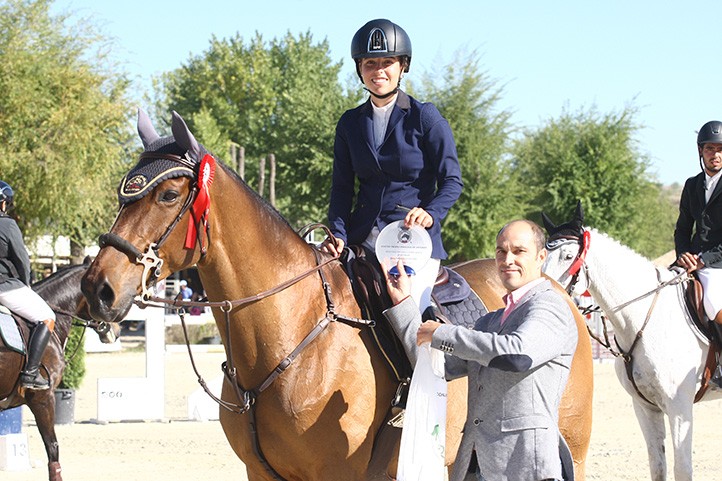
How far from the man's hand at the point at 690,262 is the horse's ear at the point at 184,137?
4971mm

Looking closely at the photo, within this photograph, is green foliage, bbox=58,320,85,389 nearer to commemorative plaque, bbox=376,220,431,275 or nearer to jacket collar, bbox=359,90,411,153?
jacket collar, bbox=359,90,411,153

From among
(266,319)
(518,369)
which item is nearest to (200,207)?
(266,319)

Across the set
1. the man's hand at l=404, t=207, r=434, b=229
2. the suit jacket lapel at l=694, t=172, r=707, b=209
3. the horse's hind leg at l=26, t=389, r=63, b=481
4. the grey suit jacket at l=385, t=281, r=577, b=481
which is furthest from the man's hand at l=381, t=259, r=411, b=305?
the horse's hind leg at l=26, t=389, r=63, b=481

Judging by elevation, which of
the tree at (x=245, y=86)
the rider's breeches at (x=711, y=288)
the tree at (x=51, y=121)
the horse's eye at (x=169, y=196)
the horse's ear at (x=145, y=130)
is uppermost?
the tree at (x=245, y=86)

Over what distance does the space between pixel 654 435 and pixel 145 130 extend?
202 inches

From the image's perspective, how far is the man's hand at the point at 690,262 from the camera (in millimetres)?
7711

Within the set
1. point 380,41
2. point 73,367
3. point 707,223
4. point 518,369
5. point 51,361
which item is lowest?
point 73,367

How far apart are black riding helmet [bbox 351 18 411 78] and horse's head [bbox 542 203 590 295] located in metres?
3.41

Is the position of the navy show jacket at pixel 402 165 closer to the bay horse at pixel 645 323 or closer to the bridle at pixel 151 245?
the bridle at pixel 151 245

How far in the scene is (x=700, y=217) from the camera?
809cm

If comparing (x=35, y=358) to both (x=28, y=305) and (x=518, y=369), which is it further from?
(x=518, y=369)

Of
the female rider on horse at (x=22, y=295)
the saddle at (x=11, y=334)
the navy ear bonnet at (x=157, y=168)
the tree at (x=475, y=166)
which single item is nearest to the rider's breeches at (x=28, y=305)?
the female rider on horse at (x=22, y=295)

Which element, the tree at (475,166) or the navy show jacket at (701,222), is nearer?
the navy show jacket at (701,222)

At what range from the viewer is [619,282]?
7.81 meters
